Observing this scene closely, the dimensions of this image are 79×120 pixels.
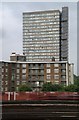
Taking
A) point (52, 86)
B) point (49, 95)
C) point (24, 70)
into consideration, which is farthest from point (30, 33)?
point (49, 95)

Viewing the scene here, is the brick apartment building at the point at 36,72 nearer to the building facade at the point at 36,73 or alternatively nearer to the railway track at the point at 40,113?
the building facade at the point at 36,73

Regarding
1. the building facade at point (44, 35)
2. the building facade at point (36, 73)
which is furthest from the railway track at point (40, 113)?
the building facade at point (44, 35)

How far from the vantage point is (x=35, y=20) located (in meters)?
41.9

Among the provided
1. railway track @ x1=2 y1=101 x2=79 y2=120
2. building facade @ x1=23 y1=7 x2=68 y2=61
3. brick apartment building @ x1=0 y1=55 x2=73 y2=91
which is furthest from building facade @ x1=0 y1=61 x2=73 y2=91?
railway track @ x1=2 y1=101 x2=79 y2=120

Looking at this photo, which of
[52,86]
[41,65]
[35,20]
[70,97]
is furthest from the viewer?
[35,20]

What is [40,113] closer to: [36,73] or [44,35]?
[36,73]

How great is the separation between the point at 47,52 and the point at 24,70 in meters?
7.50

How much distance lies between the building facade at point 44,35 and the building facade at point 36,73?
173 centimetres

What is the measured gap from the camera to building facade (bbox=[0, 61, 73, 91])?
1289 inches

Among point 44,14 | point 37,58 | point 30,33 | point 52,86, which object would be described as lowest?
point 52,86

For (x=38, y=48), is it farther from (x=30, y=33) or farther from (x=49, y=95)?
(x=49, y=95)

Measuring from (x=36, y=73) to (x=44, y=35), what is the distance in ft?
35.6

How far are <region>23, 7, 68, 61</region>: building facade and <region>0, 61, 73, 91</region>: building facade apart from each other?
5.67ft

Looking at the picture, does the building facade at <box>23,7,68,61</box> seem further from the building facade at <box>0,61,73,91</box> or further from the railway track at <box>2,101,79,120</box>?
the railway track at <box>2,101,79,120</box>
